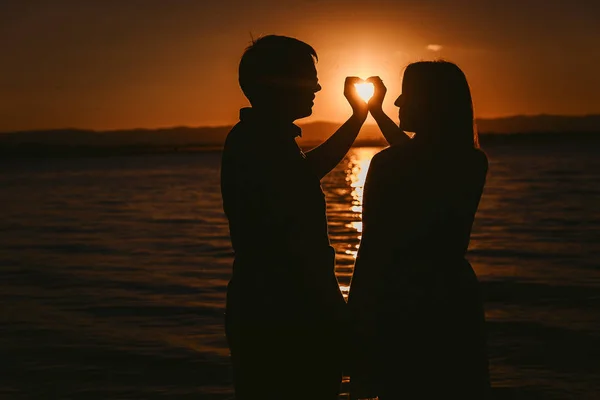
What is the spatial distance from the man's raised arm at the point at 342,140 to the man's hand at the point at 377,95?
58mm

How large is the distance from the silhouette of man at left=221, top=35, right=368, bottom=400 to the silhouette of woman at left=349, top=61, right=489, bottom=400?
0.26 meters

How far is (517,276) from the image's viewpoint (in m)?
15.6

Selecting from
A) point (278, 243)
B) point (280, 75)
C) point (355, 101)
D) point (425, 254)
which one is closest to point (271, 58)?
point (280, 75)

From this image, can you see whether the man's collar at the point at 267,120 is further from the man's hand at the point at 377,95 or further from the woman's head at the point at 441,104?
the man's hand at the point at 377,95

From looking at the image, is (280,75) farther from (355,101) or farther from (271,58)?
(355,101)

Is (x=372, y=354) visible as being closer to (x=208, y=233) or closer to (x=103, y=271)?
(x=103, y=271)

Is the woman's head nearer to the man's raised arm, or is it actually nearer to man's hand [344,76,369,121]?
the man's raised arm

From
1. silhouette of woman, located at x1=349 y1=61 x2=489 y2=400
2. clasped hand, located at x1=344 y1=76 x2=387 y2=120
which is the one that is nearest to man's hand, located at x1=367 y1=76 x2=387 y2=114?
clasped hand, located at x1=344 y1=76 x2=387 y2=120

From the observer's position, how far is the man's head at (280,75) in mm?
3273

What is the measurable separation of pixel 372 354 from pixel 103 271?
14.0 m

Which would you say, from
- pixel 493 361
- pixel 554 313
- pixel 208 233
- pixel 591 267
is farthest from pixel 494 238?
pixel 493 361

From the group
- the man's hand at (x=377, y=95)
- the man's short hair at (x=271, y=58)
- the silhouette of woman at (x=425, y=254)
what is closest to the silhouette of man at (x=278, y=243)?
the man's short hair at (x=271, y=58)

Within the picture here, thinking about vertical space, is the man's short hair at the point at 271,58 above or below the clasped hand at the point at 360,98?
above

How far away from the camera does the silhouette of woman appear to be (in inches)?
136
